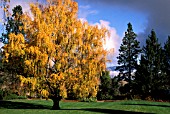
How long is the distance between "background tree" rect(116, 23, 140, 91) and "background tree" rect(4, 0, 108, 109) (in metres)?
32.9

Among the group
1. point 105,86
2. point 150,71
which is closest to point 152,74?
point 150,71

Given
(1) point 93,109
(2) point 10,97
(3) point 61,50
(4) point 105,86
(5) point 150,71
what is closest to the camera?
(3) point 61,50

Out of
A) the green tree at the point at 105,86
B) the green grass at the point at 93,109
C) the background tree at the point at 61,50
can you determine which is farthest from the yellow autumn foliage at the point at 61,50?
the green tree at the point at 105,86

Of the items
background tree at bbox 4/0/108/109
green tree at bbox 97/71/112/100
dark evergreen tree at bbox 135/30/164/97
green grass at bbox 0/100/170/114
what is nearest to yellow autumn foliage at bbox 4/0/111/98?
background tree at bbox 4/0/108/109

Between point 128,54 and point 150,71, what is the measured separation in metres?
10.1

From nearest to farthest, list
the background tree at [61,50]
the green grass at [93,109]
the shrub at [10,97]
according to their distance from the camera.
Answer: the green grass at [93,109] → the background tree at [61,50] → the shrub at [10,97]

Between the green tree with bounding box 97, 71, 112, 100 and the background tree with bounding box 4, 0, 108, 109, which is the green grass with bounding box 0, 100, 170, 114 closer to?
the background tree with bounding box 4, 0, 108, 109

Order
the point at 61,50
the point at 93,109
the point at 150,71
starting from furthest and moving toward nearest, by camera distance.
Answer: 1. the point at 150,71
2. the point at 93,109
3. the point at 61,50

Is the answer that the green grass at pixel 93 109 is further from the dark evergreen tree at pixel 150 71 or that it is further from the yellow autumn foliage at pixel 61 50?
the dark evergreen tree at pixel 150 71

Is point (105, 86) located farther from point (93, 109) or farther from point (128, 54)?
point (93, 109)

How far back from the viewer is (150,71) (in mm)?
49125

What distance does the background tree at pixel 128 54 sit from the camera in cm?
5791

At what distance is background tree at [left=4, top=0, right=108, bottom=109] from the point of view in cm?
2411

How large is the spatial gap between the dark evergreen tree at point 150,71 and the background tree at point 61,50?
Answer: 991 inches
